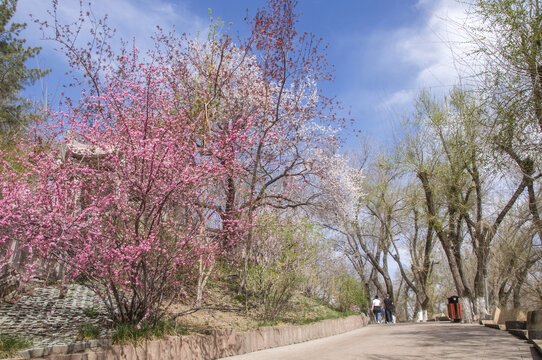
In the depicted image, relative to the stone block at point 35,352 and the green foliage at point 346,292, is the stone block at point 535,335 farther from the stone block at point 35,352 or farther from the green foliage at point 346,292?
the green foliage at point 346,292

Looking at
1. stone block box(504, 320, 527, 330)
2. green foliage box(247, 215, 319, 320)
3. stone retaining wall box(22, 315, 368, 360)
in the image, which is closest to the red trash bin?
stone block box(504, 320, 527, 330)

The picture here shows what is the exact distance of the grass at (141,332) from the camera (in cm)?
510

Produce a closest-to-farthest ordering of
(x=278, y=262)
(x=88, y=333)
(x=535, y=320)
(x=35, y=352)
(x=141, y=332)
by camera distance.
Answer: (x=35, y=352), (x=88, y=333), (x=141, y=332), (x=535, y=320), (x=278, y=262)

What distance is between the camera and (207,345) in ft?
20.0

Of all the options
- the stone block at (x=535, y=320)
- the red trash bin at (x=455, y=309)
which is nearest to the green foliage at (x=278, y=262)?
the stone block at (x=535, y=320)

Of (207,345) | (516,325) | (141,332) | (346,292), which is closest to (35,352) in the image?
(141,332)

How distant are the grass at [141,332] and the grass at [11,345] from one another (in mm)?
1008

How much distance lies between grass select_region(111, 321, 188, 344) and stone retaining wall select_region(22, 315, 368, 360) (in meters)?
0.18

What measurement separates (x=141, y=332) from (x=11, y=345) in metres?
1.53

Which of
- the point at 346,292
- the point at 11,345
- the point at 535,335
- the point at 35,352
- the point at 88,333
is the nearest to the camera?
the point at 35,352

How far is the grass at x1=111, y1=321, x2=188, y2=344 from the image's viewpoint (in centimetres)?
510

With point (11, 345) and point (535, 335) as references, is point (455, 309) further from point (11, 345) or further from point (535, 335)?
point (11, 345)

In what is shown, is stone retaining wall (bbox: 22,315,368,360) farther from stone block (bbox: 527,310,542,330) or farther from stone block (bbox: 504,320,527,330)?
stone block (bbox: 527,310,542,330)

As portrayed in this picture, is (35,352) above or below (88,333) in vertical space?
below
